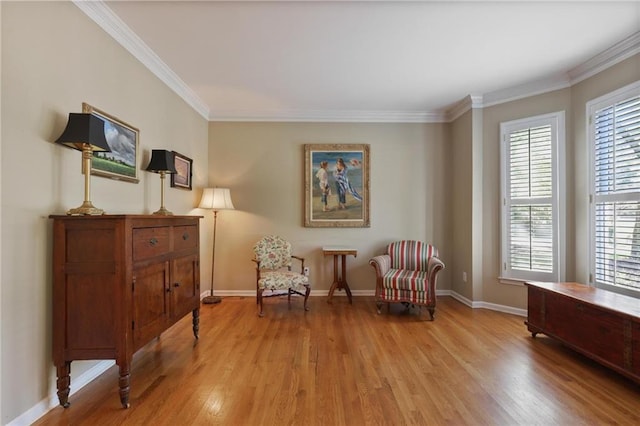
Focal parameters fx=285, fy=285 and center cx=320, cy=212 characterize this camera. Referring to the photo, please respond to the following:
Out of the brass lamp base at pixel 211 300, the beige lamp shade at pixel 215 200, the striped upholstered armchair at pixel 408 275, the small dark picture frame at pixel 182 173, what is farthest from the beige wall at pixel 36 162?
the striped upholstered armchair at pixel 408 275

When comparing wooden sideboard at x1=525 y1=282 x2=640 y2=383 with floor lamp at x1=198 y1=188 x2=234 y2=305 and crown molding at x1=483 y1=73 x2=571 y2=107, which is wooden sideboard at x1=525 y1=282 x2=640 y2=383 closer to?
crown molding at x1=483 y1=73 x2=571 y2=107

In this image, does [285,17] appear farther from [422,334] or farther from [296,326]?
[422,334]

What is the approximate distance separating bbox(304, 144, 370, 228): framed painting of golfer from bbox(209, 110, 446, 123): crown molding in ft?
1.35

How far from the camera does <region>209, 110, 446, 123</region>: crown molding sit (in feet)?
13.9

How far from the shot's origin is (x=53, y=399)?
5.90 feet

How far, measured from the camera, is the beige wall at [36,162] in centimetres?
155

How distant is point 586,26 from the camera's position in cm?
238

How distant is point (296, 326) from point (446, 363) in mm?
1504

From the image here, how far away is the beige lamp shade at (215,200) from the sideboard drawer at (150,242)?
5.19 feet

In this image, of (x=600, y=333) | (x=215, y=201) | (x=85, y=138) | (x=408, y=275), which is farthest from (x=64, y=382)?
(x=600, y=333)

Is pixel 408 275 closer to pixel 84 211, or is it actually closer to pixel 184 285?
pixel 184 285

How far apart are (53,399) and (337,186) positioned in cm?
354

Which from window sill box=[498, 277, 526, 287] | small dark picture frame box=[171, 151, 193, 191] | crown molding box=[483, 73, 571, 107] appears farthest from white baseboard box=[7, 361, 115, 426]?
crown molding box=[483, 73, 571, 107]

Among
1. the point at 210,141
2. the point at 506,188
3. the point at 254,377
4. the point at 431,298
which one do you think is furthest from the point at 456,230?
the point at 210,141
